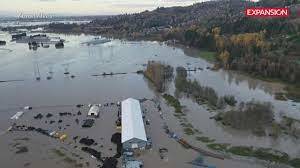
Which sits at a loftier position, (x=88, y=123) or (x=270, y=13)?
(x=270, y=13)

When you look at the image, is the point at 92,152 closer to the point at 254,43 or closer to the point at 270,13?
the point at 254,43

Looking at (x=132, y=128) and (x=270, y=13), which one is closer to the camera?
(x=132, y=128)

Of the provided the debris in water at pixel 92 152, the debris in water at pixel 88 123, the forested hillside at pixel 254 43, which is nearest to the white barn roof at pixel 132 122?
the debris in water at pixel 92 152

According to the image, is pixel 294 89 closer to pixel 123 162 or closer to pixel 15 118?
pixel 123 162

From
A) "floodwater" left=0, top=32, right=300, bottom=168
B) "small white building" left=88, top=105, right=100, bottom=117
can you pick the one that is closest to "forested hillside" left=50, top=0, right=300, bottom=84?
"floodwater" left=0, top=32, right=300, bottom=168

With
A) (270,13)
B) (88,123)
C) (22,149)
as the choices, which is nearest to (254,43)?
(270,13)

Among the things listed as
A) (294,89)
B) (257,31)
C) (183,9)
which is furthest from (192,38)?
(183,9)
